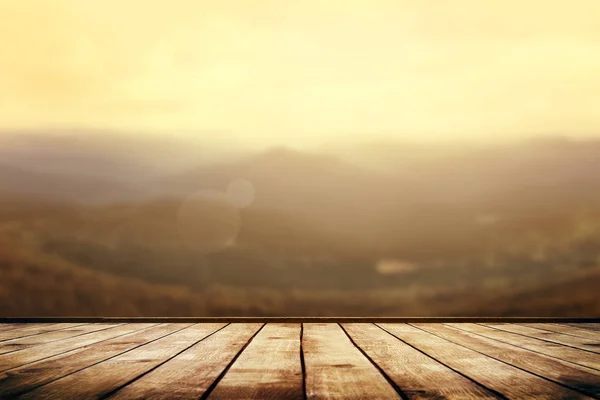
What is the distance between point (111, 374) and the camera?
4.06ft

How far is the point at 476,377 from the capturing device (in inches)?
47.4

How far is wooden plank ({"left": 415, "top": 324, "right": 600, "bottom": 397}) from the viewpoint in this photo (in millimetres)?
1159

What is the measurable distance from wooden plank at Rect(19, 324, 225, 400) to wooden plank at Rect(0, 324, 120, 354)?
1.39 ft

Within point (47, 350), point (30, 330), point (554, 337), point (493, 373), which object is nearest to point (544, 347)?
point (554, 337)

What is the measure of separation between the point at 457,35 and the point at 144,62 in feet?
6.04

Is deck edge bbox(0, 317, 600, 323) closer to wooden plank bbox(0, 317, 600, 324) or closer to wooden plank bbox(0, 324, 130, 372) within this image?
wooden plank bbox(0, 317, 600, 324)

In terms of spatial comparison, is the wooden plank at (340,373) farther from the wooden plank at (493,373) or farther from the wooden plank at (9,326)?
the wooden plank at (9,326)

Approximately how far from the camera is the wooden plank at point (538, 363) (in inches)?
45.6

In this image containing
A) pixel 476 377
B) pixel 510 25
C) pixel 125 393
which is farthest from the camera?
pixel 510 25

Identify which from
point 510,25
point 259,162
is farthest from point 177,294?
point 510,25

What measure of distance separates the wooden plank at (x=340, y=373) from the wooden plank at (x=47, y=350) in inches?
31.1

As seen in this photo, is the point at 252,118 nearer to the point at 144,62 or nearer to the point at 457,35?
the point at 144,62

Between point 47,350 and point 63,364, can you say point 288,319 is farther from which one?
point 63,364

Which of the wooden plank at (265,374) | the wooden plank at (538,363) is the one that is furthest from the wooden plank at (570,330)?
the wooden plank at (265,374)
